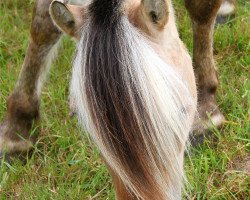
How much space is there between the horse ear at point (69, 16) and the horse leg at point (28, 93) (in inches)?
39.1

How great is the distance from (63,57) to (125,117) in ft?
6.97

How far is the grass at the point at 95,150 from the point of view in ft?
8.89

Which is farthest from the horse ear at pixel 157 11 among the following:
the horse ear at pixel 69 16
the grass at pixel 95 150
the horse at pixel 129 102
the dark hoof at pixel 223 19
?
the dark hoof at pixel 223 19

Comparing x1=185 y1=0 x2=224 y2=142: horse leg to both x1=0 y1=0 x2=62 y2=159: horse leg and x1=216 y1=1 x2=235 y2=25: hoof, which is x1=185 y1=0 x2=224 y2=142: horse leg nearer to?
x1=0 y1=0 x2=62 y2=159: horse leg

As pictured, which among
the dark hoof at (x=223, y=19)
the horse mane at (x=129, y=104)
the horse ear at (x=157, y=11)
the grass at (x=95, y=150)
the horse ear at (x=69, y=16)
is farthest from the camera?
the dark hoof at (x=223, y=19)

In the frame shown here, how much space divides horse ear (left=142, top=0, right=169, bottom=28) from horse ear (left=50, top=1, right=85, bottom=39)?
214 millimetres

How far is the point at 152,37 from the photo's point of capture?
180 cm

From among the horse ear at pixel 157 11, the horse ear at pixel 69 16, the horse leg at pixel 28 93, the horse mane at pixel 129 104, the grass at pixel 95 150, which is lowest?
the grass at pixel 95 150

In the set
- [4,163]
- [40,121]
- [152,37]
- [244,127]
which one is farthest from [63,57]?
[152,37]

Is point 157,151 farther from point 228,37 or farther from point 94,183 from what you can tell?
point 228,37

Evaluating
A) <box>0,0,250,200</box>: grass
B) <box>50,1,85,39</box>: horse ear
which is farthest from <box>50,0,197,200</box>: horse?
<box>0,0,250,200</box>: grass

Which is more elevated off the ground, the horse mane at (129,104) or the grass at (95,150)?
the horse mane at (129,104)

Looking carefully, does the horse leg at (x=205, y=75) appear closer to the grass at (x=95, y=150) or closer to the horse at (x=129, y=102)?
the grass at (x=95, y=150)

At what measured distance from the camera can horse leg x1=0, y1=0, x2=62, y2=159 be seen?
291 cm
